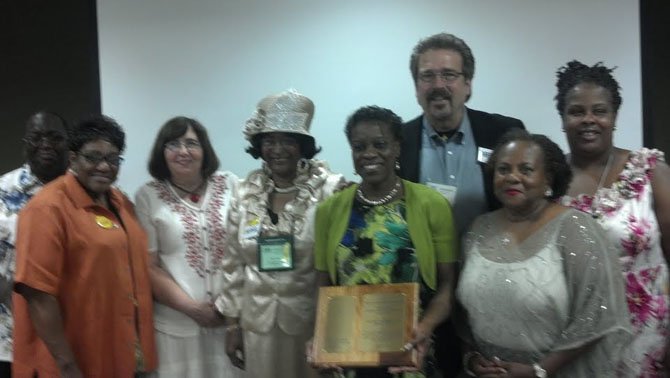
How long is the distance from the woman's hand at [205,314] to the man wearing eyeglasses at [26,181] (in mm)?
911

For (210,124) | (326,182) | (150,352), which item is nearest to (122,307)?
(150,352)

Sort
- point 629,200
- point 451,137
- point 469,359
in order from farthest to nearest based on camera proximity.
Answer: point 451,137, point 629,200, point 469,359

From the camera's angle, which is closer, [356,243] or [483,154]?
[356,243]

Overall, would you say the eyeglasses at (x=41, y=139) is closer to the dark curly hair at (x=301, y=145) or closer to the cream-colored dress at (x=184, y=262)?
the cream-colored dress at (x=184, y=262)

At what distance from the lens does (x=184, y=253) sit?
2678 millimetres

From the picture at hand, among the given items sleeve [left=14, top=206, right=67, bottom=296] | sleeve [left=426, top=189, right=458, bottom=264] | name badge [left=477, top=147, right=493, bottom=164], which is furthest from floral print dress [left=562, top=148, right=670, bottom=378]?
sleeve [left=14, top=206, right=67, bottom=296]

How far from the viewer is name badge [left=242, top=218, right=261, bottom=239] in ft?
8.26

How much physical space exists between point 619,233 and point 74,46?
3.41 metres

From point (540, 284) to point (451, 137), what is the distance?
90 cm

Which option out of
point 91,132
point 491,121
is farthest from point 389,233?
point 91,132

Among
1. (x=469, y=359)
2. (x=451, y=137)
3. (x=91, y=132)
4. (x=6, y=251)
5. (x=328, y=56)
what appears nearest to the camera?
(x=469, y=359)

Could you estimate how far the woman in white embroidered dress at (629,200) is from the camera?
221 centimetres

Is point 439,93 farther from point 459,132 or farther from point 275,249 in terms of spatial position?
point 275,249

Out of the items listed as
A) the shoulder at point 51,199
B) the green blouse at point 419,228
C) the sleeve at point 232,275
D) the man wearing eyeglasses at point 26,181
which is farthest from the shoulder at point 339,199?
the man wearing eyeglasses at point 26,181
